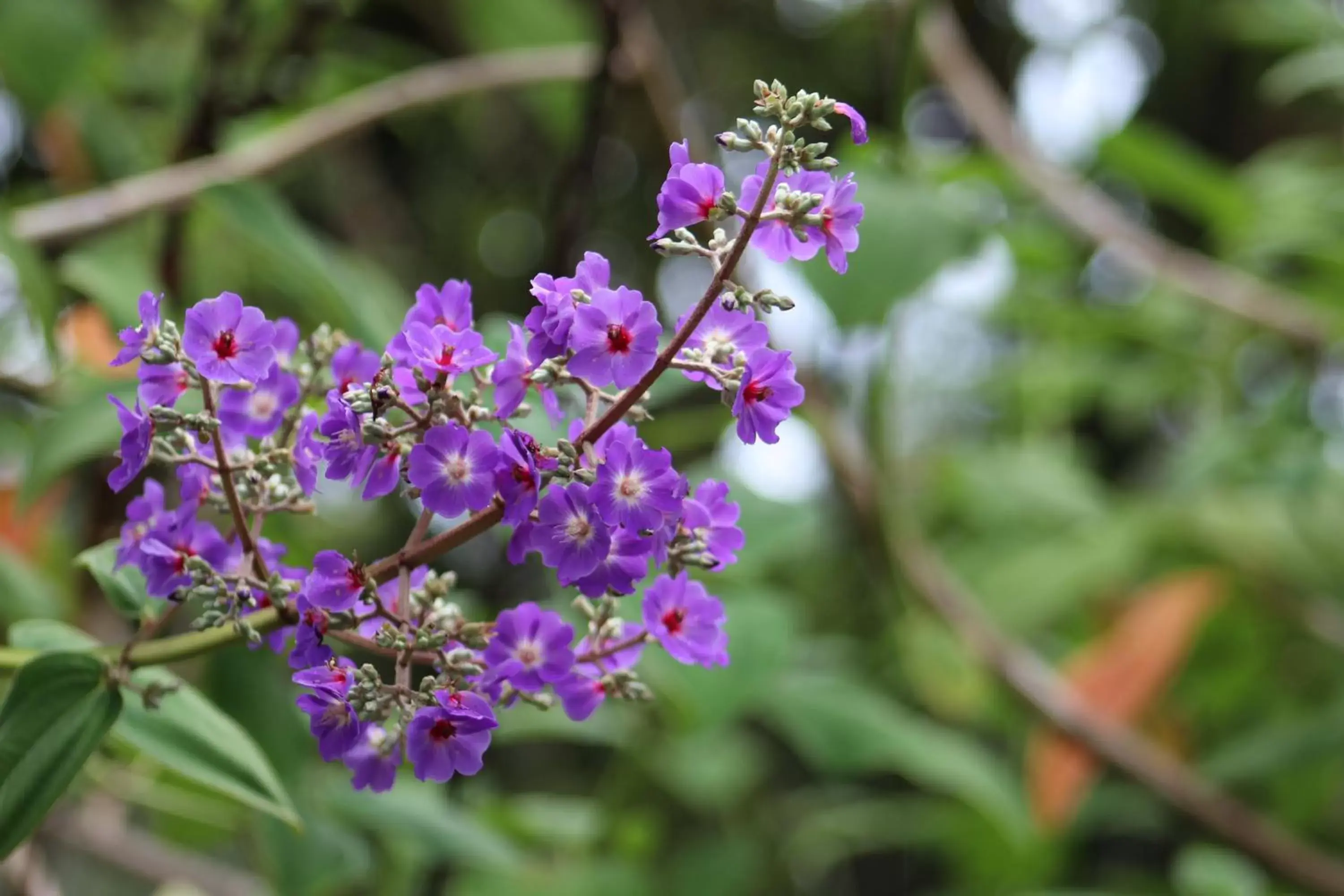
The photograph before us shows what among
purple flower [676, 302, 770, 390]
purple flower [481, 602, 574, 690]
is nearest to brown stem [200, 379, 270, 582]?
purple flower [481, 602, 574, 690]

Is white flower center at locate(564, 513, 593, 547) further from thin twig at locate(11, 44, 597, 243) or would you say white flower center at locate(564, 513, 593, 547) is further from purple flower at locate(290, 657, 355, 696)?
thin twig at locate(11, 44, 597, 243)

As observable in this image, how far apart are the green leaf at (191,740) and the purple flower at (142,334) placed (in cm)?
15

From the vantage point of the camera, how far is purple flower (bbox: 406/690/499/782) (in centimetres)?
49

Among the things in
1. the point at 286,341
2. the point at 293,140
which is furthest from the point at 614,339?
the point at 293,140

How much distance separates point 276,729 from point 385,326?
378 mm

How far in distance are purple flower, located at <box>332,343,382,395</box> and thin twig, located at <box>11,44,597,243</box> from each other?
1.48ft

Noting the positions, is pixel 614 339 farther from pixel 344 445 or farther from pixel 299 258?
pixel 299 258

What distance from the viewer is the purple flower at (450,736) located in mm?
494

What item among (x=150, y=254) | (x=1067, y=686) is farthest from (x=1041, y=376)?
(x=150, y=254)

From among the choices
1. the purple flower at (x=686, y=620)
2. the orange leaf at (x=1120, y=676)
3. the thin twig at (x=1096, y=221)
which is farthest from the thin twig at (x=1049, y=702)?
the purple flower at (x=686, y=620)

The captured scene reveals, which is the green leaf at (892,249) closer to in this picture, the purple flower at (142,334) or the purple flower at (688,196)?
the purple flower at (688,196)

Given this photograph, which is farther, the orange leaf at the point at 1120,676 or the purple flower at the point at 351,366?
the orange leaf at the point at 1120,676

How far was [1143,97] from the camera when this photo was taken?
2.66 m

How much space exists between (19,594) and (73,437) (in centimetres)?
16
